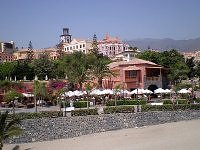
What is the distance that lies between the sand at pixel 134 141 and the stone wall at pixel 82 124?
0.88m

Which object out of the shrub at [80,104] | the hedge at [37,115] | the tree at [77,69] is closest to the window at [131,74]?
the tree at [77,69]

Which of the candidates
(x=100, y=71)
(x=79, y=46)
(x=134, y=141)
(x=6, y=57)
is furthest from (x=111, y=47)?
(x=134, y=141)

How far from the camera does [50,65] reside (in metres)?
93.6

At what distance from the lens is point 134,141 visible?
3491cm

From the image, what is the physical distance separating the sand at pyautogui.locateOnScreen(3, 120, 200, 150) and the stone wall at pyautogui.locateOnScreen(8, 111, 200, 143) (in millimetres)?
884

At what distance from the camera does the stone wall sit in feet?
119

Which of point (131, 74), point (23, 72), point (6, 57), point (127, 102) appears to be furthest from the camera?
point (6, 57)

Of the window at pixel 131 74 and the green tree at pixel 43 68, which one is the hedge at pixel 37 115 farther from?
the green tree at pixel 43 68

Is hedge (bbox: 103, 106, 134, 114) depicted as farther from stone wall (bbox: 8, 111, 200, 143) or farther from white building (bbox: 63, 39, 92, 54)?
white building (bbox: 63, 39, 92, 54)

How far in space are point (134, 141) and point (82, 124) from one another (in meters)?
6.24

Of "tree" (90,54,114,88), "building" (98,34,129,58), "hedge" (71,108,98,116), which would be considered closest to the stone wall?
"hedge" (71,108,98,116)

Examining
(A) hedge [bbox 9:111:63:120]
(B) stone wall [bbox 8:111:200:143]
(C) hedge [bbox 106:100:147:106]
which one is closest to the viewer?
(B) stone wall [bbox 8:111:200:143]

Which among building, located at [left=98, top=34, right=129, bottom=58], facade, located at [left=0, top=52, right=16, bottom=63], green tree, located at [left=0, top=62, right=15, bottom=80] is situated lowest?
green tree, located at [left=0, top=62, right=15, bottom=80]

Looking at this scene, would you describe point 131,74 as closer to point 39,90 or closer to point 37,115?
point 39,90
